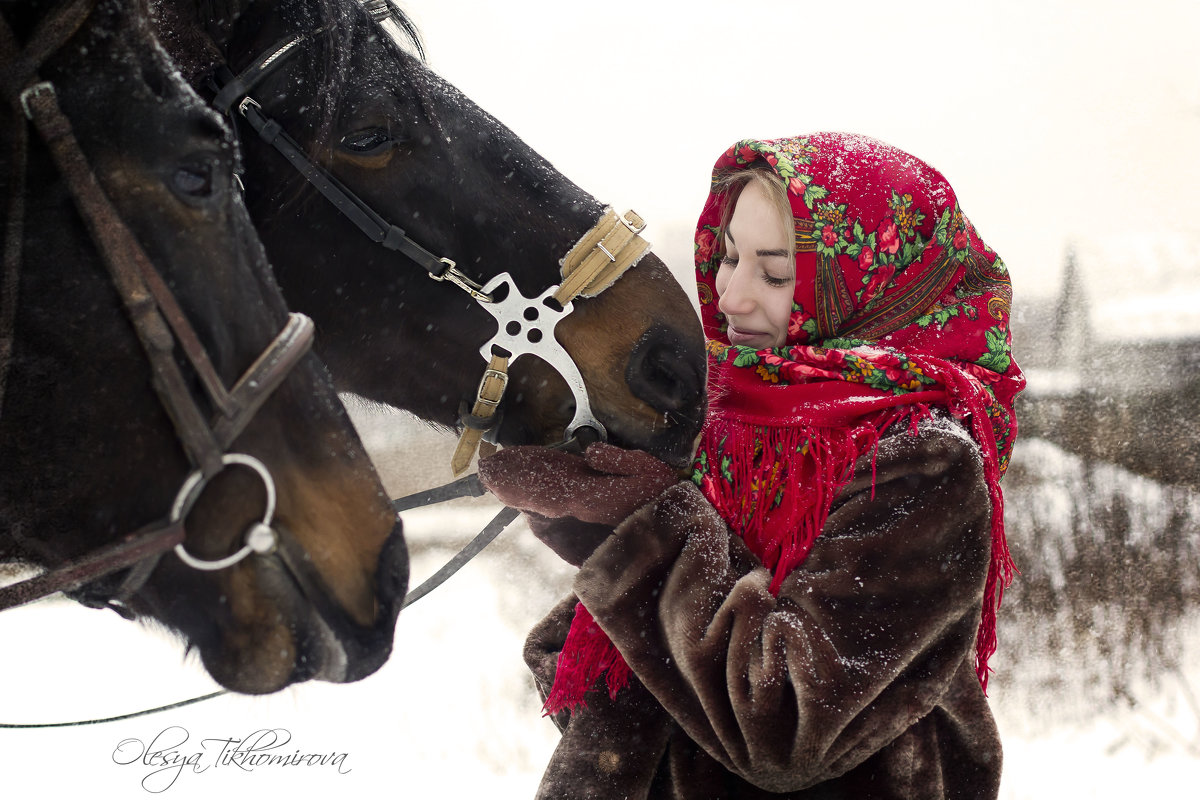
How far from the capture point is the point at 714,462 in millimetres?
1226

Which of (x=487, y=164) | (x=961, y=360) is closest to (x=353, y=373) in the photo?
(x=487, y=164)

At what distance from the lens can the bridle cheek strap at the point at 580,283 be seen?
1.18 metres

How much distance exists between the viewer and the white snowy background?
3025 mm

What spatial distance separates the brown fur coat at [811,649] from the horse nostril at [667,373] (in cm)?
18

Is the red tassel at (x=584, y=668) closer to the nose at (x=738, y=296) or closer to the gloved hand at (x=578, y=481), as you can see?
the gloved hand at (x=578, y=481)

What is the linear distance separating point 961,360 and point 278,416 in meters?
0.95

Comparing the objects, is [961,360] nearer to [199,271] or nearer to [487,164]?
[487,164]

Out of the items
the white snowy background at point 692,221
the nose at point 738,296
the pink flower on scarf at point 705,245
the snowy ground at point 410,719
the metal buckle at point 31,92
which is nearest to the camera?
the metal buckle at point 31,92

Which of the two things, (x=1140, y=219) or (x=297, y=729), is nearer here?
(x=297, y=729)

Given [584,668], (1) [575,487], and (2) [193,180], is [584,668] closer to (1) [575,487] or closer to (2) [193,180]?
(1) [575,487]

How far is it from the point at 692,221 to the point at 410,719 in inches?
95.1

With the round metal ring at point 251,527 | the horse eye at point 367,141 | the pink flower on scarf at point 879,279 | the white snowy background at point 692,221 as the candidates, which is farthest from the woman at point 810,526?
the white snowy background at point 692,221

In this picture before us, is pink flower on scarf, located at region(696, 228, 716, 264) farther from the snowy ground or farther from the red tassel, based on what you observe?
the snowy ground

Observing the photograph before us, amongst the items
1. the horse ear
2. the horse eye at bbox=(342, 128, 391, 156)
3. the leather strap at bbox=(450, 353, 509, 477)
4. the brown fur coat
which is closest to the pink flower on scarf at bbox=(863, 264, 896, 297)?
the brown fur coat
